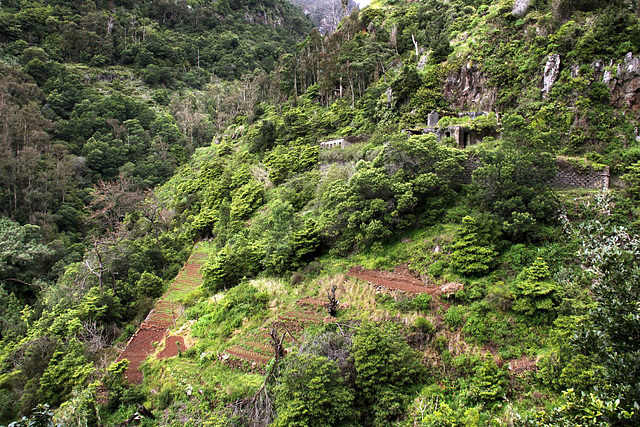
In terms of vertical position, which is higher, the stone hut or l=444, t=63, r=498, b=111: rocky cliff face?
l=444, t=63, r=498, b=111: rocky cliff face

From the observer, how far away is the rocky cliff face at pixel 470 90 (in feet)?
75.8

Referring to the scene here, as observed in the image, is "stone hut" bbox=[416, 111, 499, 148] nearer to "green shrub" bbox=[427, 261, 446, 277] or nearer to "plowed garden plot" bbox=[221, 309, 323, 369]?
"green shrub" bbox=[427, 261, 446, 277]

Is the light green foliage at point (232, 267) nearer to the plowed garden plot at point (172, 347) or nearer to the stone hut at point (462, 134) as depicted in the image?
the plowed garden plot at point (172, 347)

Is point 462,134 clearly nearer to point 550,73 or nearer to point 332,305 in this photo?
point 550,73

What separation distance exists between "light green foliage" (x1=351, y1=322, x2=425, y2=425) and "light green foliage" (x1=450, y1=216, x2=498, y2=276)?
4.28 meters

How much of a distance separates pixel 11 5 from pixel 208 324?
8553cm

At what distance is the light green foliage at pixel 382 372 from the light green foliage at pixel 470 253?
428 centimetres

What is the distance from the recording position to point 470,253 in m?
14.3

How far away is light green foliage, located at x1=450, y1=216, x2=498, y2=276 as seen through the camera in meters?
13.9

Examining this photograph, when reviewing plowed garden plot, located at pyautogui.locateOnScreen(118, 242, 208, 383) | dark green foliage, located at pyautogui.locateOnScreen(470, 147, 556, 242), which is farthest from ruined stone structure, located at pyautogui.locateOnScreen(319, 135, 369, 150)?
dark green foliage, located at pyautogui.locateOnScreen(470, 147, 556, 242)

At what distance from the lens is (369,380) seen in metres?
11.3

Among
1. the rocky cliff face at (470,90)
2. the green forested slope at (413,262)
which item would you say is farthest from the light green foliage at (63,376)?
the rocky cliff face at (470,90)

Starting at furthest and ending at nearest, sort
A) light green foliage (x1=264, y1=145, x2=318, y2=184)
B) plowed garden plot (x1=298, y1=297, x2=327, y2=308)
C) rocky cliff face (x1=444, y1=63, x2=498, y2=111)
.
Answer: light green foliage (x1=264, y1=145, x2=318, y2=184) < rocky cliff face (x1=444, y1=63, x2=498, y2=111) < plowed garden plot (x1=298, y1=297, x2=327, y2=308)

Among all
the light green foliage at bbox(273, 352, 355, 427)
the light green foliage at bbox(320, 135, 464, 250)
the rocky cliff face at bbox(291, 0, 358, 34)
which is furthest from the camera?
the rocky cliff face at bbox(291, 0, 358, 34)
